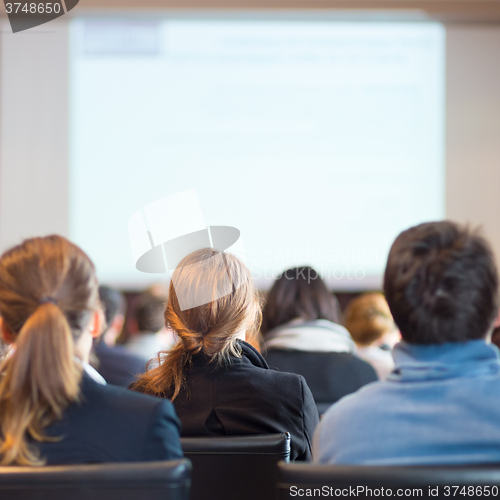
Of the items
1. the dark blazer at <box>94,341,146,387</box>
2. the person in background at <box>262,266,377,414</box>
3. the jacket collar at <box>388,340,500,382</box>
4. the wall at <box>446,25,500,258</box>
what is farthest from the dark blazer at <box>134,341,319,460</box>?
the wall at <box>446,25,500,258</box>

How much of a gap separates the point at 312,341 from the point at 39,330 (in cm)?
145

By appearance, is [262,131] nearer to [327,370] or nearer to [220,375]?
[327,370]

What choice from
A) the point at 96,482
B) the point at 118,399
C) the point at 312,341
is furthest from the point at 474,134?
the point at 96,482

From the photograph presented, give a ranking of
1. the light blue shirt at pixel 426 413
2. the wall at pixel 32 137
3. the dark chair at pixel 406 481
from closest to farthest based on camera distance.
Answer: the dark chair at pixel 406 481 < the light blue shirt at pixel 426 413 < the wall at pixel 32 137

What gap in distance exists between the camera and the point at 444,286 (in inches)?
37.8

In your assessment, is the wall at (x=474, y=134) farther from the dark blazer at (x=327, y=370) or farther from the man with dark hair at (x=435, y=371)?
the man with dark hair at (x=435, y=371)

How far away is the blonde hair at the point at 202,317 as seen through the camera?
4.75ft

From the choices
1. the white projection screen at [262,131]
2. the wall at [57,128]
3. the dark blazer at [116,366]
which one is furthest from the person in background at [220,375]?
the wall at [57,128]

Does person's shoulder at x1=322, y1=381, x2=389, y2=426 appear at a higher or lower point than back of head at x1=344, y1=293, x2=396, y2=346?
higher

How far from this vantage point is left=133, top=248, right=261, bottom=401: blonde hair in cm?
145

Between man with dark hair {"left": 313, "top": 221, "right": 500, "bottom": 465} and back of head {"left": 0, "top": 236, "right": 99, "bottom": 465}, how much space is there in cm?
47

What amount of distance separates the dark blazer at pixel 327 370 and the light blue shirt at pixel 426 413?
1.27m

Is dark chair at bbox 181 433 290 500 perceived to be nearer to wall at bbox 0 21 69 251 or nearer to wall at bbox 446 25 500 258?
wall at bbox 0 21 69 251

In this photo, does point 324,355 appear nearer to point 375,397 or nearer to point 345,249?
point 375,397
